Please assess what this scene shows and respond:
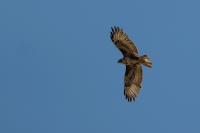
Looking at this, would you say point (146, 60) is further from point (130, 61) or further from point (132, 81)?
point (132, 81)

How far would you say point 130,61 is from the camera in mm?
17250

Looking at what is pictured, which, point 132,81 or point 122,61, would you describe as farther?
point 132,81

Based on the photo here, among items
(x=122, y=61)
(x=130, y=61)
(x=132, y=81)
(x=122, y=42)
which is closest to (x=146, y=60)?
(x=130, y=61)

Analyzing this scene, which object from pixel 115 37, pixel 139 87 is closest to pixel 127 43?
pixel 115 37

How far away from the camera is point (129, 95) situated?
1823 centimetres

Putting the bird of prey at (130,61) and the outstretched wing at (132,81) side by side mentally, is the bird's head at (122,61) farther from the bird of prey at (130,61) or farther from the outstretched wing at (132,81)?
the outstretched wing at (132,81)

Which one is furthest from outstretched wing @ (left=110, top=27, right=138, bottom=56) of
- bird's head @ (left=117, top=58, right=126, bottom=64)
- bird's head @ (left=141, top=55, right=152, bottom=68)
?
bird's head @ (left=141, top=55, right=152, bottom=68)

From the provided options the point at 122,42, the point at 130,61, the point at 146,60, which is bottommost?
the point at 146,60

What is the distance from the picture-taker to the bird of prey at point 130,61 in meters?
17.1

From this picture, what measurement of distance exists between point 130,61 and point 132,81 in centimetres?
95

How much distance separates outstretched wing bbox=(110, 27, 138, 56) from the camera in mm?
17250

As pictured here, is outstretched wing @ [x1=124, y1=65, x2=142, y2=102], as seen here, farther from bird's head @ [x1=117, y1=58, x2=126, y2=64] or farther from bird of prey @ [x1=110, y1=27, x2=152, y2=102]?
bird's head @ [x1=117, y1=58, x2=126, y2=64]

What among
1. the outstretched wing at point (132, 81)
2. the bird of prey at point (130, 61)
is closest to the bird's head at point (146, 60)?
the bird of prey at point (130, 61)

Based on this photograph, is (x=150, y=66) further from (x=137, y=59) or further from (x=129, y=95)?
(x=129, y=95)
